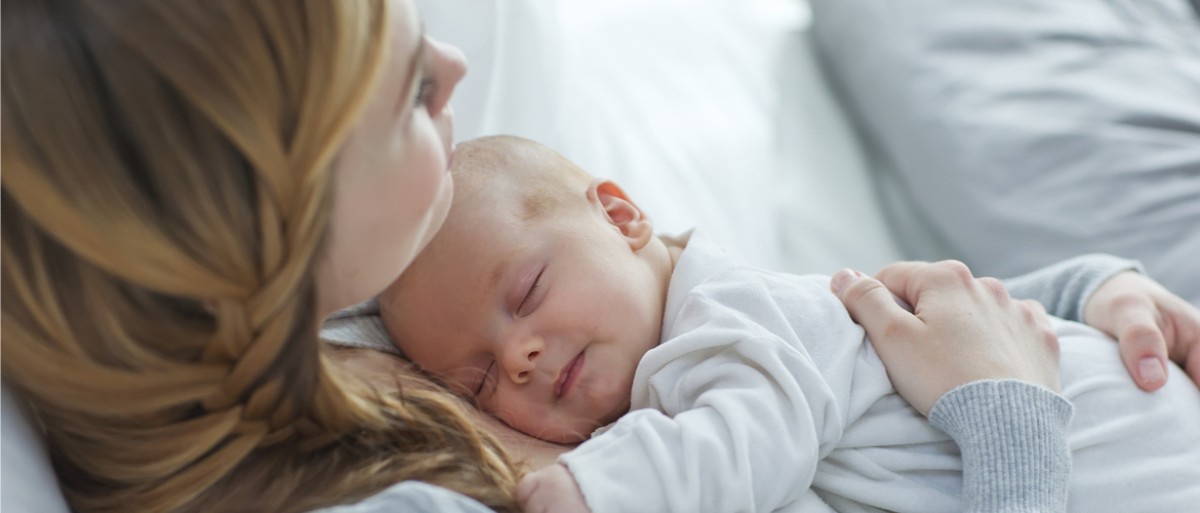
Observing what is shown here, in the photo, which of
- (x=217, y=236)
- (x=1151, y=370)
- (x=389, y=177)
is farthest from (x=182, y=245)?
(x=1151, y=370)

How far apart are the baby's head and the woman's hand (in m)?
0.19

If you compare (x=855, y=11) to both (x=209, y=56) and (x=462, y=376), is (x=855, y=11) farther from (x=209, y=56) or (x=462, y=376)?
(x=209, y=56)

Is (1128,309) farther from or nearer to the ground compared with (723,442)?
nearer to the ground

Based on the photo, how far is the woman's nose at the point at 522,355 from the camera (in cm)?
96

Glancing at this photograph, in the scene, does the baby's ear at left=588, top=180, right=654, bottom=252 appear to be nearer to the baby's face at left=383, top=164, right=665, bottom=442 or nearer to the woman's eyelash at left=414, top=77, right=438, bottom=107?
the baby's face at left=383, top=164, right=665, bottom=442

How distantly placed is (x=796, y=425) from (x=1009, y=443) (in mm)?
164

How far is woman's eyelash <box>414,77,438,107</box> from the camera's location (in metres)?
0.80

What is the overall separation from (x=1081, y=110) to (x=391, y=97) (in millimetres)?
1015

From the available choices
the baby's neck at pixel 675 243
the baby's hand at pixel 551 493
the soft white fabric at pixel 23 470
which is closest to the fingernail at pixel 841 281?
the baby's neck at pixel 675 243

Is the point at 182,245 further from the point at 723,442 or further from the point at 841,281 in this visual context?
the point at 841,281

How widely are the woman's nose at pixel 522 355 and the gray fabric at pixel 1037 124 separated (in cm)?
71

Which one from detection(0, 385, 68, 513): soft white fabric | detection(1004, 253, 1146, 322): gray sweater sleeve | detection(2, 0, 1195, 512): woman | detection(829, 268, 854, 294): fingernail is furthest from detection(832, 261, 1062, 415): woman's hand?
detection(0, 385, 68, 513): soft white fabric

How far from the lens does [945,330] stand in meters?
0.97

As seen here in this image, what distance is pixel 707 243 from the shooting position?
1.08 m
